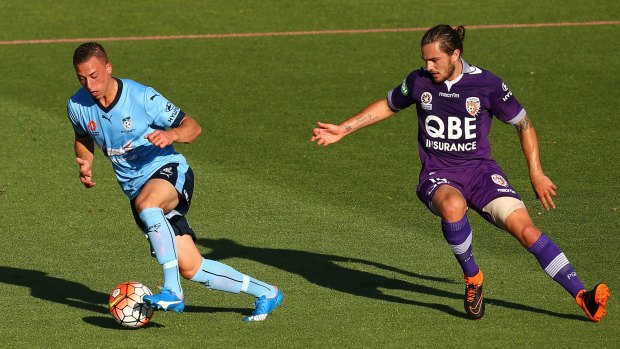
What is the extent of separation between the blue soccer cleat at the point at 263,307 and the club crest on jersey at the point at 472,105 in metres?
1.90

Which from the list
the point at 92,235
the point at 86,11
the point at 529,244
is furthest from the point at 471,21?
the point at 529,244

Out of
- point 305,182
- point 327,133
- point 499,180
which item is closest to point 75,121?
point 327,133

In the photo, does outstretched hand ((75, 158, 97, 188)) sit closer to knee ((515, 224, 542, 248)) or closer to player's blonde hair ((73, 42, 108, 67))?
player's blonde hair ((73, 42, 108, 67))

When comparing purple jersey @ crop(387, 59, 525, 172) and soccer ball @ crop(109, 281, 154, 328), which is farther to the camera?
purple jersey @ crop(387, 59, 525, 172)

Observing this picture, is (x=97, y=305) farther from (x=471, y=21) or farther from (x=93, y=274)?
(x=471, y=21)

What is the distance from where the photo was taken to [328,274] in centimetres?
952

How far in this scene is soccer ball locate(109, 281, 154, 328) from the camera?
26.1ft

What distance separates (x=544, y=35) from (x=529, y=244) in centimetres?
1196

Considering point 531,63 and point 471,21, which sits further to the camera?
point 471,21

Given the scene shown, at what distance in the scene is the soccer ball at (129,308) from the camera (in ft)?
26.1

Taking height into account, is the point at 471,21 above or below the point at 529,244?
below

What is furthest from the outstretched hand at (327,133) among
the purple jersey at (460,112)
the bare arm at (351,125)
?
the purple jersey at (460,112)

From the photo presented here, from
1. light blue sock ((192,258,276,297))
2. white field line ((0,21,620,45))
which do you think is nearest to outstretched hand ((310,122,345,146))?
light blue sock ((192,258,276,297))

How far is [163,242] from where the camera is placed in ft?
25.6
